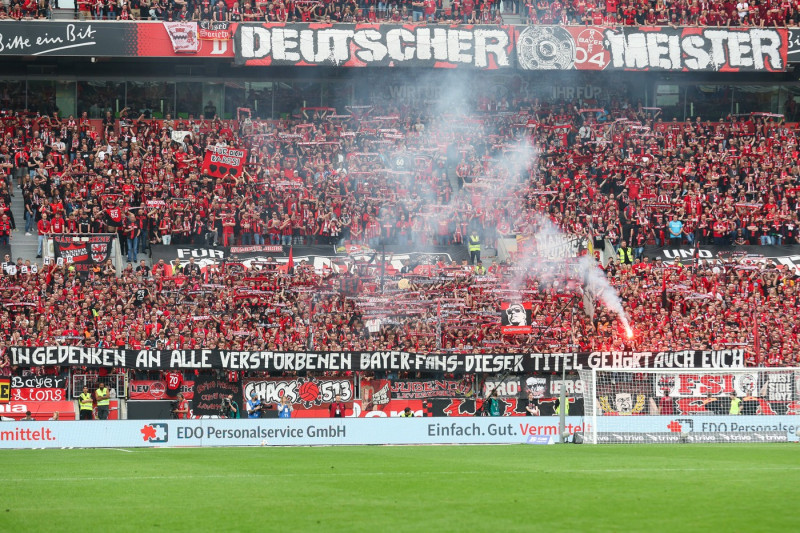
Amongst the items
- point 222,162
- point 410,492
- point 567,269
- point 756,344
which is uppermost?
point 222,162

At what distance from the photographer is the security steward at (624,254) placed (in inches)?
1638

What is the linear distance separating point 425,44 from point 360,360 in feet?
60.3

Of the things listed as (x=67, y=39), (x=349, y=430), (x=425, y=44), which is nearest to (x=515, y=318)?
(x=349, y=430)

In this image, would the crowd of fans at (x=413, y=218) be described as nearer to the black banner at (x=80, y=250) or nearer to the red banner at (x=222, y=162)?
the red banner at (x=222, y=162)

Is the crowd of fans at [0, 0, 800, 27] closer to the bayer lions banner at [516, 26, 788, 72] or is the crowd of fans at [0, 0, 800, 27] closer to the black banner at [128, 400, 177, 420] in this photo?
the bayer lions banner at [516, 26, 788, 72]

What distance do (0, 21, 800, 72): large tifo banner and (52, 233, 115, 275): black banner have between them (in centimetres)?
1031

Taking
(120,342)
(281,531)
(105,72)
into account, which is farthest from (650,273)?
(281,531)

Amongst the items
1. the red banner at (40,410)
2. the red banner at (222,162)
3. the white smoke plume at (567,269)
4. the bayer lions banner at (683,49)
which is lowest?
the red banner at (40,410)

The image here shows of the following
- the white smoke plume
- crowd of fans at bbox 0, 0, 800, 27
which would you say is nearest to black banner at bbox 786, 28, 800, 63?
crowd of fans at bbox 0, 0, 800, 27

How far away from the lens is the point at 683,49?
160 ft

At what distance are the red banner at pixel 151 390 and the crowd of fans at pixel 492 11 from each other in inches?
748

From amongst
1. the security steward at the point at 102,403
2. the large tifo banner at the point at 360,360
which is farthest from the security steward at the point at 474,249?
the security steward at the point at 102,403

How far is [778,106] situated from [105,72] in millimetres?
30794

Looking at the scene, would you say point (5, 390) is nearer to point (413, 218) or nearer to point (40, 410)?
point (40, 410)
